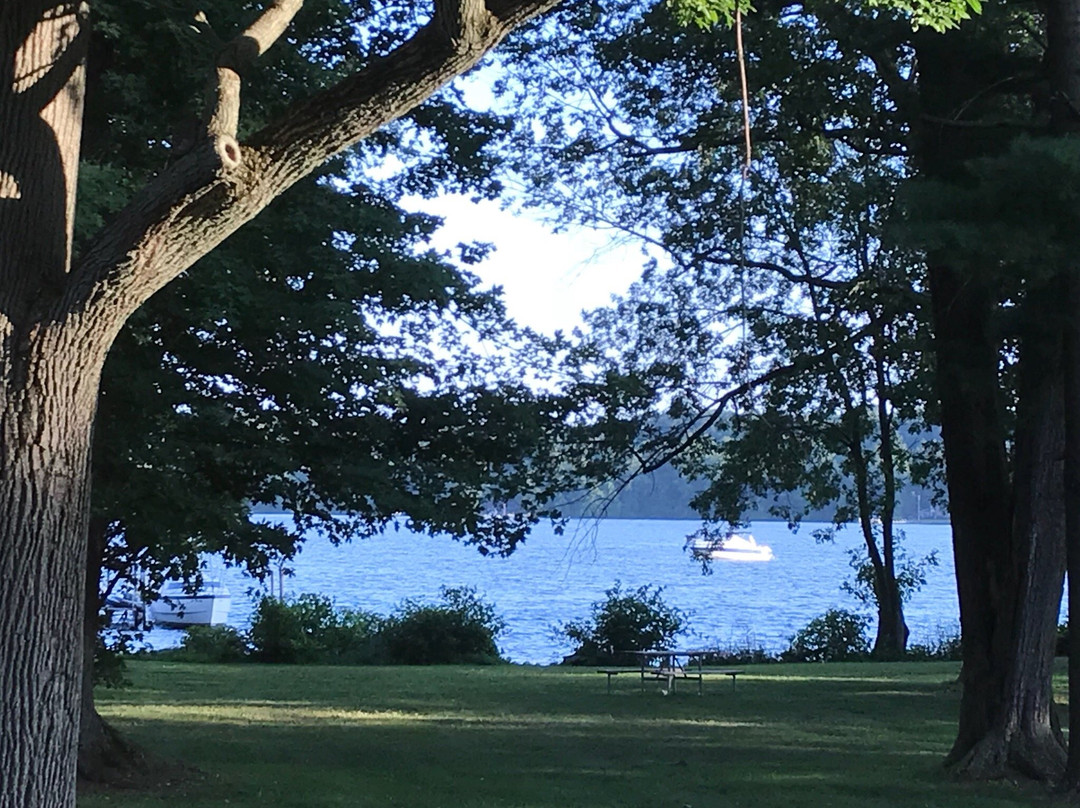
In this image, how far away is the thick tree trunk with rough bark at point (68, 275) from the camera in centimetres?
469

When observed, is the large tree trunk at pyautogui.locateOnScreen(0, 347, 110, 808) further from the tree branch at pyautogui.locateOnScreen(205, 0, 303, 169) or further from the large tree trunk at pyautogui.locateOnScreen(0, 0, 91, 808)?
the tree branch at pyautogui.locateOnScreen(205, 0, 303, 169)

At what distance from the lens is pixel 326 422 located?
10.0 metres

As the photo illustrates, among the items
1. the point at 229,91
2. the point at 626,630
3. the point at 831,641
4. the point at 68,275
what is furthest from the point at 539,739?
the point at 831,641

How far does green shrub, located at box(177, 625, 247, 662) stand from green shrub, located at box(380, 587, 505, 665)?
2948 millimetres

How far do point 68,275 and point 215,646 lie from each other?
21846mm

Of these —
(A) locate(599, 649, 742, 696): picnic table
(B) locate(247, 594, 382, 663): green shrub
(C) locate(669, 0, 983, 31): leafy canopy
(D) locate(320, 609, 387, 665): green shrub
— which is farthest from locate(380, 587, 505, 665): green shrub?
(C) locate(669, 0, 983, 31): leafy canopy

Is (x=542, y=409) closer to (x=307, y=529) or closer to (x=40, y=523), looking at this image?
(x=307, y=529)

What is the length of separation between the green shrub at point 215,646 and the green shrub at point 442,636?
2.95 metres

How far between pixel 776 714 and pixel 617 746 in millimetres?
3786

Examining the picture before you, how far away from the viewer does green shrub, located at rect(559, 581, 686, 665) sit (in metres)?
25.5

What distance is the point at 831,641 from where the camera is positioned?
27531mm

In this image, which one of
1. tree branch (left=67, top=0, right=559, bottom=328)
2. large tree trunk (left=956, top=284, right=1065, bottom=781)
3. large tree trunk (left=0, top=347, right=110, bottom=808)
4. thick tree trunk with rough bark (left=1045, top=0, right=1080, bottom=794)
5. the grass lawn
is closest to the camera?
large tree trunk (left=0, top=347, right=110, bottom=808)

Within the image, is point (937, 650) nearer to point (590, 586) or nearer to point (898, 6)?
point (898, 6)

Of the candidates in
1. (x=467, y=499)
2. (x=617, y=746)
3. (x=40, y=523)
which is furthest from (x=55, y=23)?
(x=617, y=746)
